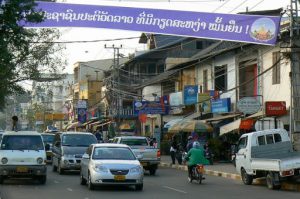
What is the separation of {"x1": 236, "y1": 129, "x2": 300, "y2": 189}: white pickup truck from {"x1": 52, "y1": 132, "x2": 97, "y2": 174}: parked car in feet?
25.2

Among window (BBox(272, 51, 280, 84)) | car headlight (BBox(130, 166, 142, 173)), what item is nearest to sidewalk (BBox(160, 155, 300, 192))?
car headlight (BBox(130, 166, 142, 173))

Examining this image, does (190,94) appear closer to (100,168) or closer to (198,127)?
(198,127)

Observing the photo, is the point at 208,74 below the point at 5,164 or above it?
above

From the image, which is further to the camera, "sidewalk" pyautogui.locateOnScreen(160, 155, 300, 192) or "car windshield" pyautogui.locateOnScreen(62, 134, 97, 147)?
"car windshield" pyautogui.locateOnScreen(62, 134, 97, 147)

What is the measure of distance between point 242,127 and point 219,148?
4.59 metres

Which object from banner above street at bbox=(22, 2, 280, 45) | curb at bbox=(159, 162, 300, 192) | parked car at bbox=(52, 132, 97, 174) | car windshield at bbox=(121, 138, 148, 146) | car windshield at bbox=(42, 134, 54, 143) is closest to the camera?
curb at bbox=(159, 162, 300, 192)

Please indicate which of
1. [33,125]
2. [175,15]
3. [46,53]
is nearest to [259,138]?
[175,15]

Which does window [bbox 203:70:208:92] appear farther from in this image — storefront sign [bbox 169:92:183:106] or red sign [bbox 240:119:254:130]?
red sign [bbox 240:119:254:130]

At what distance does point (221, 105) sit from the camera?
3981 cm

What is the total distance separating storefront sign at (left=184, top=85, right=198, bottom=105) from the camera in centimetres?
4300

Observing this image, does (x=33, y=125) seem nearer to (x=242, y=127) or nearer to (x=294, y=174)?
(x=242, y=127)

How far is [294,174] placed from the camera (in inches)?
794

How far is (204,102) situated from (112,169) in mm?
23128

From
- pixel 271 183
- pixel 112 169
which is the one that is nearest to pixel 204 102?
pixel 271 183
